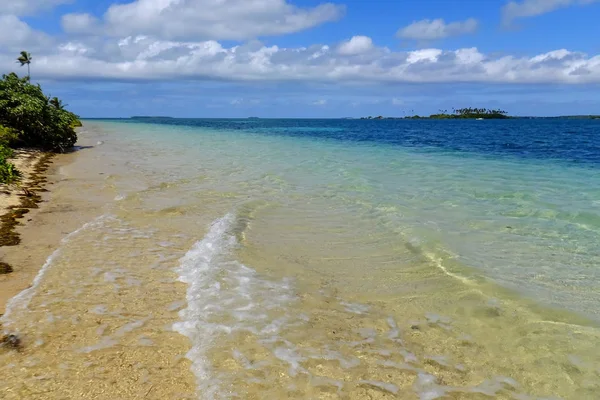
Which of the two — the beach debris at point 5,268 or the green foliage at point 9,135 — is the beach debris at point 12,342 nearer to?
the beach debris at point 5,268

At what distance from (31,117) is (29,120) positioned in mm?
275

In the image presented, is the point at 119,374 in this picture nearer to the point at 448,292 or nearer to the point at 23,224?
the point at 448,292

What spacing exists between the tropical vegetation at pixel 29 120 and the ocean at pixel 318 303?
1672 centimetres

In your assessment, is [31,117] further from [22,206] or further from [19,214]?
[19,214]

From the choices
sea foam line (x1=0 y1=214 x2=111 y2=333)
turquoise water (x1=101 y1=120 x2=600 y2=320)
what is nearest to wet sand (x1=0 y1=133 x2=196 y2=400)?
sea foam line (x1=0 y1=214 x2=111 y2=333)

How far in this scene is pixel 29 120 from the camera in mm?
25609

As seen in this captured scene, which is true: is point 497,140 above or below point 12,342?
above

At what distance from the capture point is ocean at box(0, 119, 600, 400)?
4352 mm

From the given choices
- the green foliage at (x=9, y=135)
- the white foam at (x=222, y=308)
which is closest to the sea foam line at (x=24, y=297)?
the white foam at (x=222, y=308)

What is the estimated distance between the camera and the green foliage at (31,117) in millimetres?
24938

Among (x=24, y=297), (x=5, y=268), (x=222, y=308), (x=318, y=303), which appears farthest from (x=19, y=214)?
(x=318, y=303)

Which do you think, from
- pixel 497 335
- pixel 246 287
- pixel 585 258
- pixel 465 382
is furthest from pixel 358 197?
pixel 465 382

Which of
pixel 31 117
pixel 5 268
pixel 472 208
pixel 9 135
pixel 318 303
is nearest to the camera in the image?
pixel 318 303

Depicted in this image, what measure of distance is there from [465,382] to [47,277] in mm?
5955
